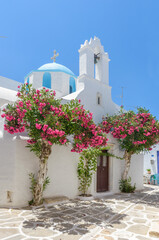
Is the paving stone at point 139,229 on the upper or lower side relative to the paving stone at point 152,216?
upper

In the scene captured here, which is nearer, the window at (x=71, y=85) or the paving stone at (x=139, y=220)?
the paving stone at (x=139, y=220)

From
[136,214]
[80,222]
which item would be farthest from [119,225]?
[136,214]

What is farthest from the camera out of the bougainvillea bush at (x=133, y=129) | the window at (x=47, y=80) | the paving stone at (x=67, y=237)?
the window at (x=47, y=80)

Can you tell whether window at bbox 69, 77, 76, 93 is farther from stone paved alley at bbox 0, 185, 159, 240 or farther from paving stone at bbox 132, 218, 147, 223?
paving stone at bbox 132, 218, 147, 223

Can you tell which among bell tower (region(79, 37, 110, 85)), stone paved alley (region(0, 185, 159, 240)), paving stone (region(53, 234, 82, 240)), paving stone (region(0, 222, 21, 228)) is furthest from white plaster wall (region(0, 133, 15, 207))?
bell tower (region(79, 37, 110, 85))

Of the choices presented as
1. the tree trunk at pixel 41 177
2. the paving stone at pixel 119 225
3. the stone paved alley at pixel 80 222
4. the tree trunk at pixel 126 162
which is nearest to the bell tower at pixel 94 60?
the tree trunk at pixel 126 162

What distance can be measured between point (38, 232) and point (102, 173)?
6206 mm

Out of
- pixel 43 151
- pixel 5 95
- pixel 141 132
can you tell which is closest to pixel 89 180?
pixel 43 151

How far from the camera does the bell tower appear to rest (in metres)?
10.3

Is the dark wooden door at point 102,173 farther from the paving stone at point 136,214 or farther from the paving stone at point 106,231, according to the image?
the paving stone at point 106,231

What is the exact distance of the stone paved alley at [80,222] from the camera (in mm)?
4090

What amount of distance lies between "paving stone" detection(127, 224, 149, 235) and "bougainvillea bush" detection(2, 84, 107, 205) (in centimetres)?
262

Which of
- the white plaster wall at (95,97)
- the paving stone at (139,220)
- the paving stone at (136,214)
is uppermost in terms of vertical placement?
the white plaster wall at (95,97)

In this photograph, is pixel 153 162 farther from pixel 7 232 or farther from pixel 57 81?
pixel 7 232
